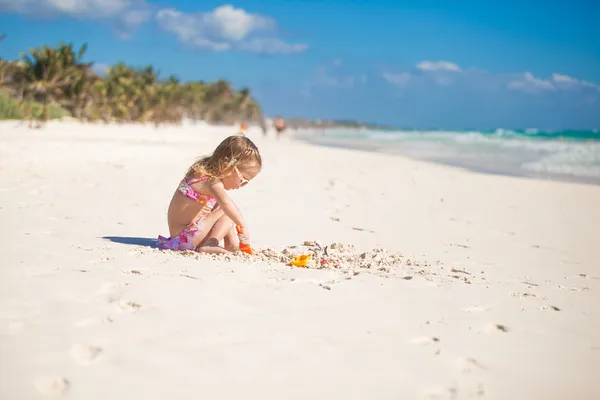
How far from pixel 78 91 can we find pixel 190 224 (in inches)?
1100

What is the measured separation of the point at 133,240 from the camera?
473 cm

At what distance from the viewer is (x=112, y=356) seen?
2.26 metres

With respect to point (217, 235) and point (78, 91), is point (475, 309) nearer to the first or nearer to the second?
point (217, 235)

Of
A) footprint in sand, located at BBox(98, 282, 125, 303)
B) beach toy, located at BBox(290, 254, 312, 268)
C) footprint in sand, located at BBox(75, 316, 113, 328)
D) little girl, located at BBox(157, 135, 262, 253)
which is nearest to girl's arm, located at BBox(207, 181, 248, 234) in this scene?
little girl, located at BBox(157, 135, 262, 253)

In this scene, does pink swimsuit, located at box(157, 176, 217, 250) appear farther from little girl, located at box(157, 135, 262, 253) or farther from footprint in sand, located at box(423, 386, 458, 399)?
footprint in sand, located at box(423, 386, 458, 399)

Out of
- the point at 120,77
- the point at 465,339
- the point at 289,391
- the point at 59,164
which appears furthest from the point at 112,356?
the point at 120,77

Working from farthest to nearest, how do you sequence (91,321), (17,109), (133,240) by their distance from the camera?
(17,109) → (133,240) → (91,321)

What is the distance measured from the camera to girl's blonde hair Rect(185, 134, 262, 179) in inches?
161

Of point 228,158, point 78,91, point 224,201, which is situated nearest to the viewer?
point 224,201

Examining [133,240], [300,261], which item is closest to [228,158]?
[300,261]

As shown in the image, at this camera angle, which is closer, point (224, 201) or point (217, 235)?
point (224, 201)

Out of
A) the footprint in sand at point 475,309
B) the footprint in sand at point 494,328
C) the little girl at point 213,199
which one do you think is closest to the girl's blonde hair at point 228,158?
the little girl at point 213,199

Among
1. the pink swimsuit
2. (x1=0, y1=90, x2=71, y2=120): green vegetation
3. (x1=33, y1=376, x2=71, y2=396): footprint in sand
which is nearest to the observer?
(x1=33, y1=376, x2=71, y2=396): footprint in sand

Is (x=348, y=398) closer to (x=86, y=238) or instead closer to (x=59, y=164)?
(x=86, y=238)
